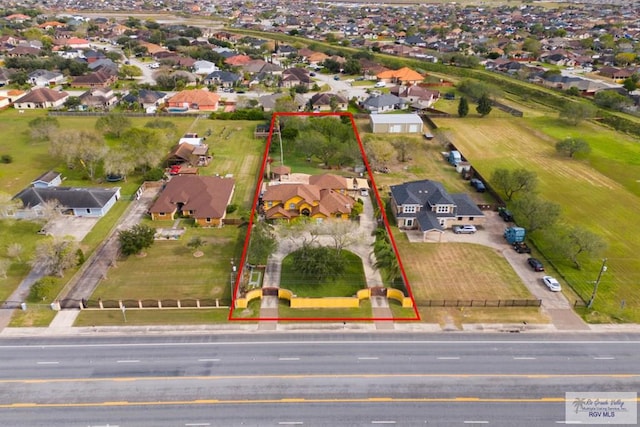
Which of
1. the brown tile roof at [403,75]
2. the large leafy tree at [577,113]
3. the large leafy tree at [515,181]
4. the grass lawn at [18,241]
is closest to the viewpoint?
the grass lawn at [18,241]

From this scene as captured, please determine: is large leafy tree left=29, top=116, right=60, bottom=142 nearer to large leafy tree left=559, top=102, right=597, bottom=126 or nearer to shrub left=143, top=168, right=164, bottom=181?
shrub left=143, top=168, right=164, bottom=181

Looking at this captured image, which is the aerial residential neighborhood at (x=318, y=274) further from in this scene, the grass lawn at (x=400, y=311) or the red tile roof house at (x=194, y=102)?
the red tile roof house at (x=194, y=102)

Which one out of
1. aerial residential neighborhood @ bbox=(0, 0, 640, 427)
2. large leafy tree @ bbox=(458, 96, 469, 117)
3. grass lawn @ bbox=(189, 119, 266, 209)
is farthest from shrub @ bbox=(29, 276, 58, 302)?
large leafy tree @ bbox=(458, 96, 469, 117)

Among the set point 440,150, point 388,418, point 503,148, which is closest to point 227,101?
point 440,150

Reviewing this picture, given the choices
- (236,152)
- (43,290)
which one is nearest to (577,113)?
(236,152)

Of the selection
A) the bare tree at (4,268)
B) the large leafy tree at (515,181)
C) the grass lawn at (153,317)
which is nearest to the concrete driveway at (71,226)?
the bare tree at (4,268)

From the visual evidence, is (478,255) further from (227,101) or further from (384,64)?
(384,64)
